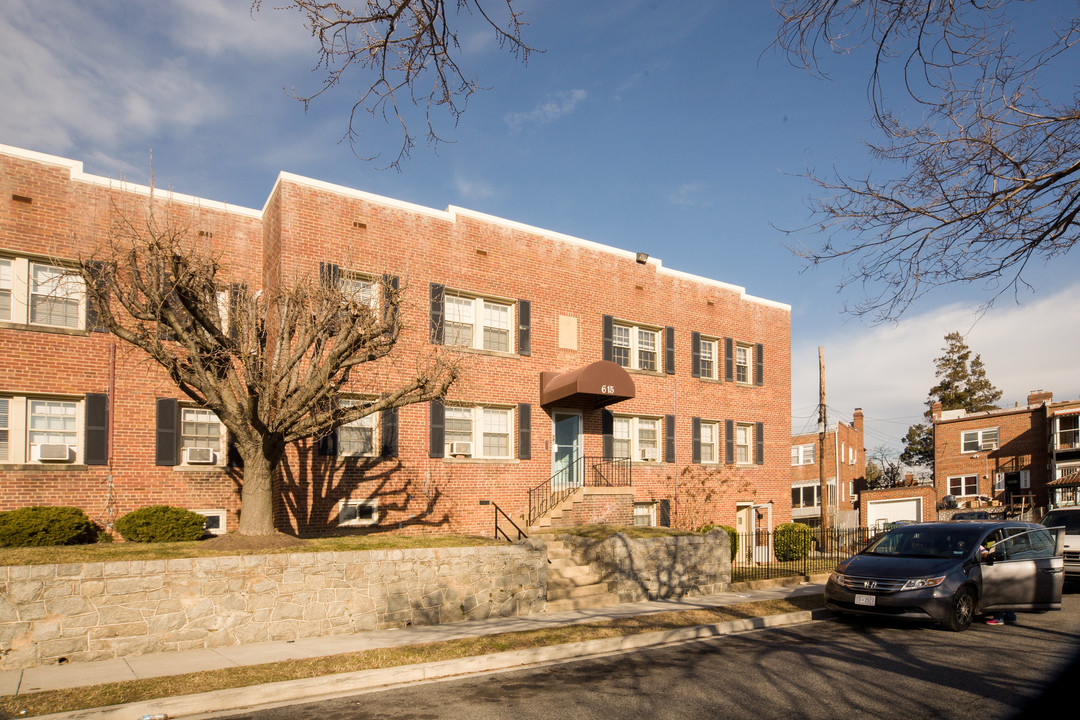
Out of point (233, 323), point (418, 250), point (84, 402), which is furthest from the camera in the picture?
point (418, 250)

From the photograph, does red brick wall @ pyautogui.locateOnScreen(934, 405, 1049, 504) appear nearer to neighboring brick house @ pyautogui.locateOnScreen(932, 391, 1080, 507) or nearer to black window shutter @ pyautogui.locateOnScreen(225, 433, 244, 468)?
neighboring brick house @ pyautogui.locateOnScreen(932, 391, 1080, 507)

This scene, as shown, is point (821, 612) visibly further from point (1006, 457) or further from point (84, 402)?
point (1006, 457)

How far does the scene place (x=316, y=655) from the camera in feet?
31.5

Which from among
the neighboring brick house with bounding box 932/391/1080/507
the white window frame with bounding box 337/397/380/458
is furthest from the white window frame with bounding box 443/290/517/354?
the neighboring brick house with bounding box 932/391/1080/507

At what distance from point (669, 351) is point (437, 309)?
8600mm

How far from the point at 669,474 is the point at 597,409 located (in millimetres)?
3849

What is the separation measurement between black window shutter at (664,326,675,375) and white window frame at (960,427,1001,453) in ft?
104

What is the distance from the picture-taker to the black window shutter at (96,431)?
1595 centimetres

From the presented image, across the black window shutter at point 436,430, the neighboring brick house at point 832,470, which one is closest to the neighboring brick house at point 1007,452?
the neighboring brick house at point 832,470

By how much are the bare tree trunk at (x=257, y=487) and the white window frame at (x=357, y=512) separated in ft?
15.9

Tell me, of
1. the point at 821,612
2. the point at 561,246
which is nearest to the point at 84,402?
the point at 561,246

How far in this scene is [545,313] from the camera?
22.1 m

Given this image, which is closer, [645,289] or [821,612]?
[821,612]

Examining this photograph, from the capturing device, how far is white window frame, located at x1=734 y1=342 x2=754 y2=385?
91.2 feet
